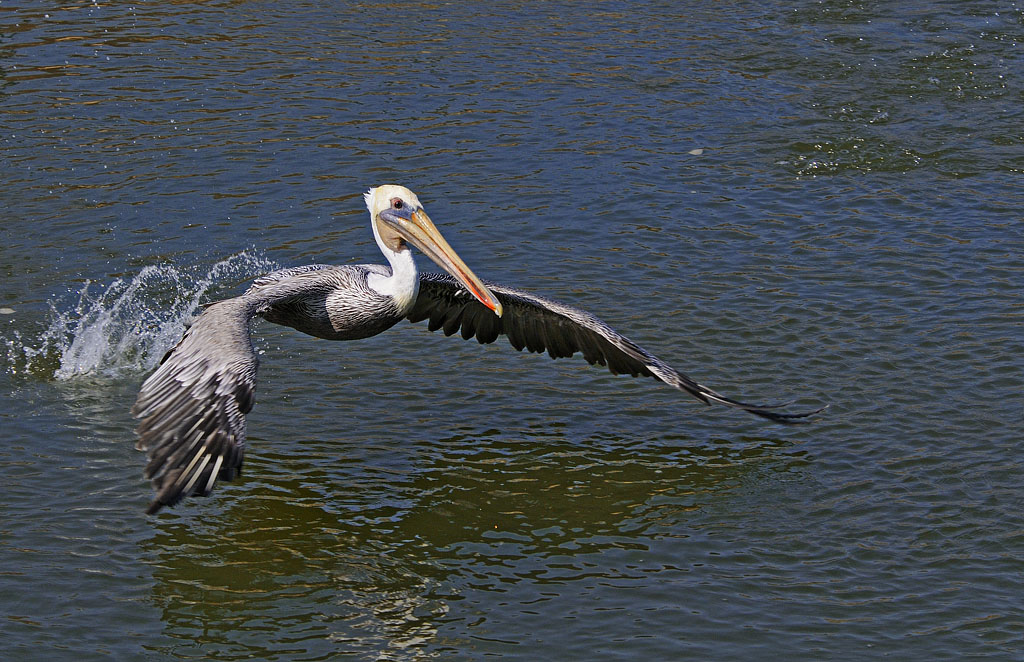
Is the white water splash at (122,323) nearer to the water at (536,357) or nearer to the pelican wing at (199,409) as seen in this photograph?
the water at (536,357)

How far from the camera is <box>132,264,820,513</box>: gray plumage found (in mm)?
6246

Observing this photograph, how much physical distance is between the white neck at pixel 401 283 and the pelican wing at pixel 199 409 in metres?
1.08

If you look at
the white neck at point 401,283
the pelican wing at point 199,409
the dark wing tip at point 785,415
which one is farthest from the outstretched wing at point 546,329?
the pelican wing at point 199,409

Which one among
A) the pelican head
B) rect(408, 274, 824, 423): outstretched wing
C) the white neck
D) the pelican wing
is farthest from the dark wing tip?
the pelican wing

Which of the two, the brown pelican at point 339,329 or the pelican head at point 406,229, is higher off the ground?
the pelican head at point 406,229

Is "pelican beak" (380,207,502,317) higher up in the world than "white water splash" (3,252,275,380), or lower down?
higher up

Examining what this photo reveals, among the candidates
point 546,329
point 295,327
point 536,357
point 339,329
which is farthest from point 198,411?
point 536,357

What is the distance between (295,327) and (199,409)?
2191 millimetres

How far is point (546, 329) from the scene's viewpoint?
8.96 m

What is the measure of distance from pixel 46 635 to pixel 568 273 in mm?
5665

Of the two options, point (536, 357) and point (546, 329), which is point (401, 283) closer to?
point (546, 329)

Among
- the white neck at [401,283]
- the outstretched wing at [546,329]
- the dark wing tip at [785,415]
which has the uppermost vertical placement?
the white neck at [401,283]

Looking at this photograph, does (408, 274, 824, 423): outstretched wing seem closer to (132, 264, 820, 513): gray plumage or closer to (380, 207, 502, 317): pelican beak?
(132, 264, 820, 513): gray plumage

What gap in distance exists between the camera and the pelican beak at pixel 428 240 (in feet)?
26.2
